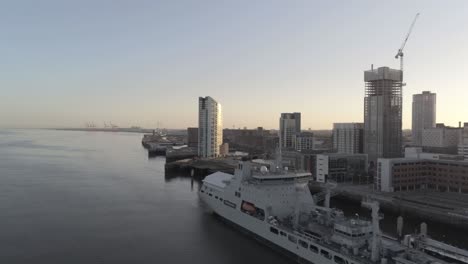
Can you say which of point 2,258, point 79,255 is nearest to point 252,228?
point 79,255

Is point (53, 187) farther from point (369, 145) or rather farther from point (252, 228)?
point (369, 145)

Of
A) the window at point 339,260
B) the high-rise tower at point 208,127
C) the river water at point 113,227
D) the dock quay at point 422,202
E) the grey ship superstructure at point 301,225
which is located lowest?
the river water at point 113,227

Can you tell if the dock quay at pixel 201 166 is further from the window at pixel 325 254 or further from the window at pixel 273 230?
the window at pixel 325 254

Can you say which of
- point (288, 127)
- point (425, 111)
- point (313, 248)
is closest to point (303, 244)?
point (313, 248)

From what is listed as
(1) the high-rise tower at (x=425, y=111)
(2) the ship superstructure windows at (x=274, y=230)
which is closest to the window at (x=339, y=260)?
(2) the ship superstructure windows at (x=274, y=230)

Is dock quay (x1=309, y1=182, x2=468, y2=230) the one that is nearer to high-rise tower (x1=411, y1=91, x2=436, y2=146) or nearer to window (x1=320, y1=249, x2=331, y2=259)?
window (x1=320, y1=249, x2=331, y2=259)

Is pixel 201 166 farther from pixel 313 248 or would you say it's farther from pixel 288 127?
pixel 288 127

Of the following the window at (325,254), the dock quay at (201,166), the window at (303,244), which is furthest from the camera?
the dock quay at (201,166)
